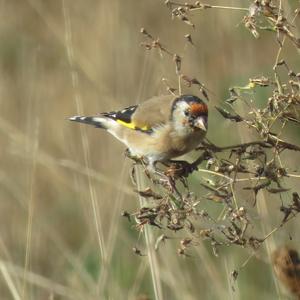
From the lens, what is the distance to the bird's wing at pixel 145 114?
167 inches

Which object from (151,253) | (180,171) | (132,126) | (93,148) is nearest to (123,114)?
(132,126)

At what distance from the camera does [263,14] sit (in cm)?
258

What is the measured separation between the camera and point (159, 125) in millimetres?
4258

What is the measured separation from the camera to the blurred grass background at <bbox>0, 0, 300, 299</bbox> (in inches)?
155

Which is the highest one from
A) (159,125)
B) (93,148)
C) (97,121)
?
(93,148)

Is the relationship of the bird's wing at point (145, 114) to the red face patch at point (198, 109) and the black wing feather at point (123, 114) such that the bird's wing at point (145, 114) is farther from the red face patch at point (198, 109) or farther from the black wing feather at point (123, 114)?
the red face patch at point (198, 109)

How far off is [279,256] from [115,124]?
2.09m

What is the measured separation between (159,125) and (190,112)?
460 mm

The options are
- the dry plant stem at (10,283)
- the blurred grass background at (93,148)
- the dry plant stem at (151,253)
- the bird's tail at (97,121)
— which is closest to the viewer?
the dry plant stem at (151,253)

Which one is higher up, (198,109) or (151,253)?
(198,109)

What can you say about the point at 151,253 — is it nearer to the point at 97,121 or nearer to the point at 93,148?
the point at 97,121

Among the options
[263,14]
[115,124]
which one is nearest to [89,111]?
[115,124]

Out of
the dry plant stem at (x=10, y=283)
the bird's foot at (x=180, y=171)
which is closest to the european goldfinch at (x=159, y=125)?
the bird's foot at (x=180, y=171)

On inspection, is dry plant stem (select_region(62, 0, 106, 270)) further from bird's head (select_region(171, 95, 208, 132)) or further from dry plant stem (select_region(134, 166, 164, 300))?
bird's head (select_region(171, 95, 208, 132))
